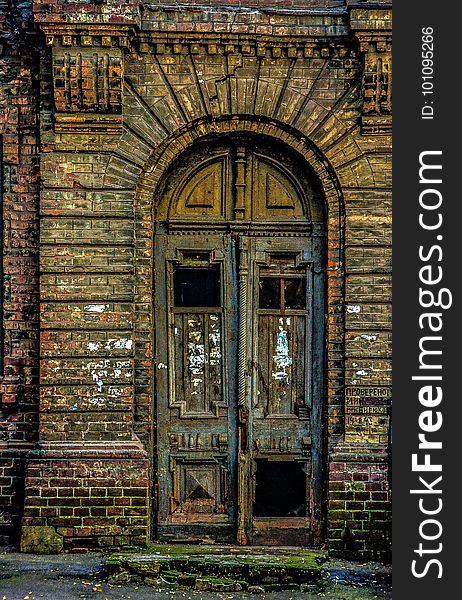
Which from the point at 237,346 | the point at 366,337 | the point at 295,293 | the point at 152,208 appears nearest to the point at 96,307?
the point at 152,208

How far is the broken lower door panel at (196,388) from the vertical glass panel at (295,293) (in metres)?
0.48

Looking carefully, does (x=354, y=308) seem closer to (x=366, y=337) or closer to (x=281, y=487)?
(x=366, y=337)

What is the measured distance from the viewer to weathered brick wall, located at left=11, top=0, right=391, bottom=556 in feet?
26.4

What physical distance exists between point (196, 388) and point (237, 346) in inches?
21.0

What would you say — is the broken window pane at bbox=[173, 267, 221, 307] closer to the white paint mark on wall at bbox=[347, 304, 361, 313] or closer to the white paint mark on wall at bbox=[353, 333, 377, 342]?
the white paint mark on wall at bbox=[347, 304, 361, 313]

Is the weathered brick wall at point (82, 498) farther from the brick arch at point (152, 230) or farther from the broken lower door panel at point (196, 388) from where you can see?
the brick arch at point (152, 230)

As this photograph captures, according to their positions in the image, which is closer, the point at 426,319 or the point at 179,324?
the point at 426,319

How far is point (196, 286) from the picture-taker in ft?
27.9

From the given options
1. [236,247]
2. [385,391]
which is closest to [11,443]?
[236,247]

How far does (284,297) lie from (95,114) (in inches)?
90.9

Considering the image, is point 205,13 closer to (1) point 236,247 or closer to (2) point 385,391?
(1) point 236,247

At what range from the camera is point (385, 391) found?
27.0 ft

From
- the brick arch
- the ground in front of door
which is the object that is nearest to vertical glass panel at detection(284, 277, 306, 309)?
the brick arch

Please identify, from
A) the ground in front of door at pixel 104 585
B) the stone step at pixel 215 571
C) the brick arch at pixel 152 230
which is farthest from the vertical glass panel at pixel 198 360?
the ground in front of door at pixel 104 585
